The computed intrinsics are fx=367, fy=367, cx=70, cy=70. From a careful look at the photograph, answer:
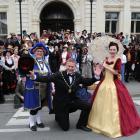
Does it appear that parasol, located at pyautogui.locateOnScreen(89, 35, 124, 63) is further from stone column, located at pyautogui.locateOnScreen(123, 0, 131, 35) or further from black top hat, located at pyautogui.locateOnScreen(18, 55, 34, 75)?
stone column, located at pyautogui.locateOnScreen(123, 0, 131, 35)

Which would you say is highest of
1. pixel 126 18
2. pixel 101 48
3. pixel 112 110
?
pixel 126 18

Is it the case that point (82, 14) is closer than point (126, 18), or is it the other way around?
point (82, 14)

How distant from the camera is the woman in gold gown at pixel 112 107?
21.9 feet

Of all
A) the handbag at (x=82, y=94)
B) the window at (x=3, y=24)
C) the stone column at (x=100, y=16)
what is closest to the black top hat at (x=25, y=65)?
the handbag at (x=82, y=94)

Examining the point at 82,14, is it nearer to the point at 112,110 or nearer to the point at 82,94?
the point at 82,94

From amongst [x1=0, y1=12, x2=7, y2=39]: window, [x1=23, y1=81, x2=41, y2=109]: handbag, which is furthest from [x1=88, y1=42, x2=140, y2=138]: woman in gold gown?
[x1=0, y1=12, x2=7, y2=39]: window

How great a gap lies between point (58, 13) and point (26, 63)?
59.0 ft

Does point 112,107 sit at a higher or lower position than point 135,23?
lower

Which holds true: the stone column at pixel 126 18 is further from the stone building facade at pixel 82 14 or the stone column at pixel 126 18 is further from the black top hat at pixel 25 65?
the black top hat at pixel 25 65

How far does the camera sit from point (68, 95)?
694 cm

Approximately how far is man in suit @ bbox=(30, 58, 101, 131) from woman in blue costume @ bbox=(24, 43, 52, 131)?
0.19m

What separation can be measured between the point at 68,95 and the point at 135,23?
17.6 m

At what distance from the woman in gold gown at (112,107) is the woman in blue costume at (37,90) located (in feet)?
3.10

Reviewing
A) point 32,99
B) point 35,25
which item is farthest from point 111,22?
point 32,99
